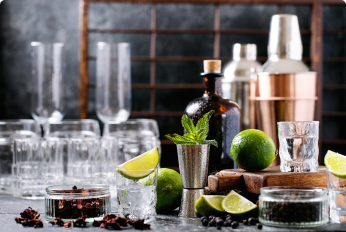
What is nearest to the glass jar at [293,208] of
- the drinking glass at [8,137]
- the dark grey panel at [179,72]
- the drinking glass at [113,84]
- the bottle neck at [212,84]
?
the bottle neck at [212,84]

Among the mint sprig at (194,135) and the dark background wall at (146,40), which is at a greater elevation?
the dark background wall at (146,40)

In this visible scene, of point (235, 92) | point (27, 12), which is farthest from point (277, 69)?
point (27, 12)

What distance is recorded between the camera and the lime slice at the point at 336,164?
0.90 m

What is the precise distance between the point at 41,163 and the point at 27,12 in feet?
8.17

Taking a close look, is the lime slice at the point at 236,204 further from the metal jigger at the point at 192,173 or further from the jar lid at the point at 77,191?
the jar lid at the point at 77,191

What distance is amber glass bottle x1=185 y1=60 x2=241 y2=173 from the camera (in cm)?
112

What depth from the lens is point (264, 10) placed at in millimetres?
3365

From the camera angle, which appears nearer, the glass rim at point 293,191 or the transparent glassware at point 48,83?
the glass rim at point 293,191

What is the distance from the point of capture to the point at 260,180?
0.95m

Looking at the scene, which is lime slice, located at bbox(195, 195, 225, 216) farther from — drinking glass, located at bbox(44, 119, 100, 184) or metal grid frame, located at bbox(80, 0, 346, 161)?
metal grid frame, located at bbox(80, 0, 346, 161)

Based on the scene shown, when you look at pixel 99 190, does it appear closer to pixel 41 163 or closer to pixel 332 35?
pixel 41 163

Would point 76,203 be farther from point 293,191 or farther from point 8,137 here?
point 8,137

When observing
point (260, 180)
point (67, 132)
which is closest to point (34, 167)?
point (67, 132)

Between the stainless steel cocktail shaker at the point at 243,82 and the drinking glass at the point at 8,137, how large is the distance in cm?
60
